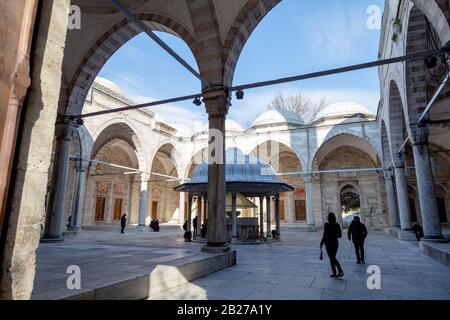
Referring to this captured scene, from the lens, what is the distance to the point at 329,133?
20.6 meters

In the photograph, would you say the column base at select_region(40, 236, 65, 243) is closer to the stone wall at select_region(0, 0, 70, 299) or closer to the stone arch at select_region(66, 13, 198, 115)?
the stone arch at select_region(66, 13, 198, 115)

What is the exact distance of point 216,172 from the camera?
6195mm

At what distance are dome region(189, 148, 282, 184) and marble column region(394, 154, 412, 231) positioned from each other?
5859 millimetres

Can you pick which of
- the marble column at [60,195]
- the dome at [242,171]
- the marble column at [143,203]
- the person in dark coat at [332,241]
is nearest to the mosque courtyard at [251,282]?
the person in dark coat at [332,241]

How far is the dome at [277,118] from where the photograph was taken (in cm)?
2414

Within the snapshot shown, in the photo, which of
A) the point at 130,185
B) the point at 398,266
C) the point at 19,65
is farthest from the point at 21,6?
the point at 130,185

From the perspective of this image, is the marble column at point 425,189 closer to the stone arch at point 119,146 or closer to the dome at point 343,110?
the dome at point 343,110

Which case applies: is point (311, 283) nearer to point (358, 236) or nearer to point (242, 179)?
point (358, 236)

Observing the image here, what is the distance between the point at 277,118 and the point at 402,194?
13206 mm

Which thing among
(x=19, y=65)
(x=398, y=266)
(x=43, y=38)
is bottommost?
(x=398, y=266)

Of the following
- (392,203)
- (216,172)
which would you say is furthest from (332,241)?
(392,203)

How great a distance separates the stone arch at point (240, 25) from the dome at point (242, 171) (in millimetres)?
5041

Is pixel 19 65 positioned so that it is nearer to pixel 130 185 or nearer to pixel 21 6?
pixel 21 6
